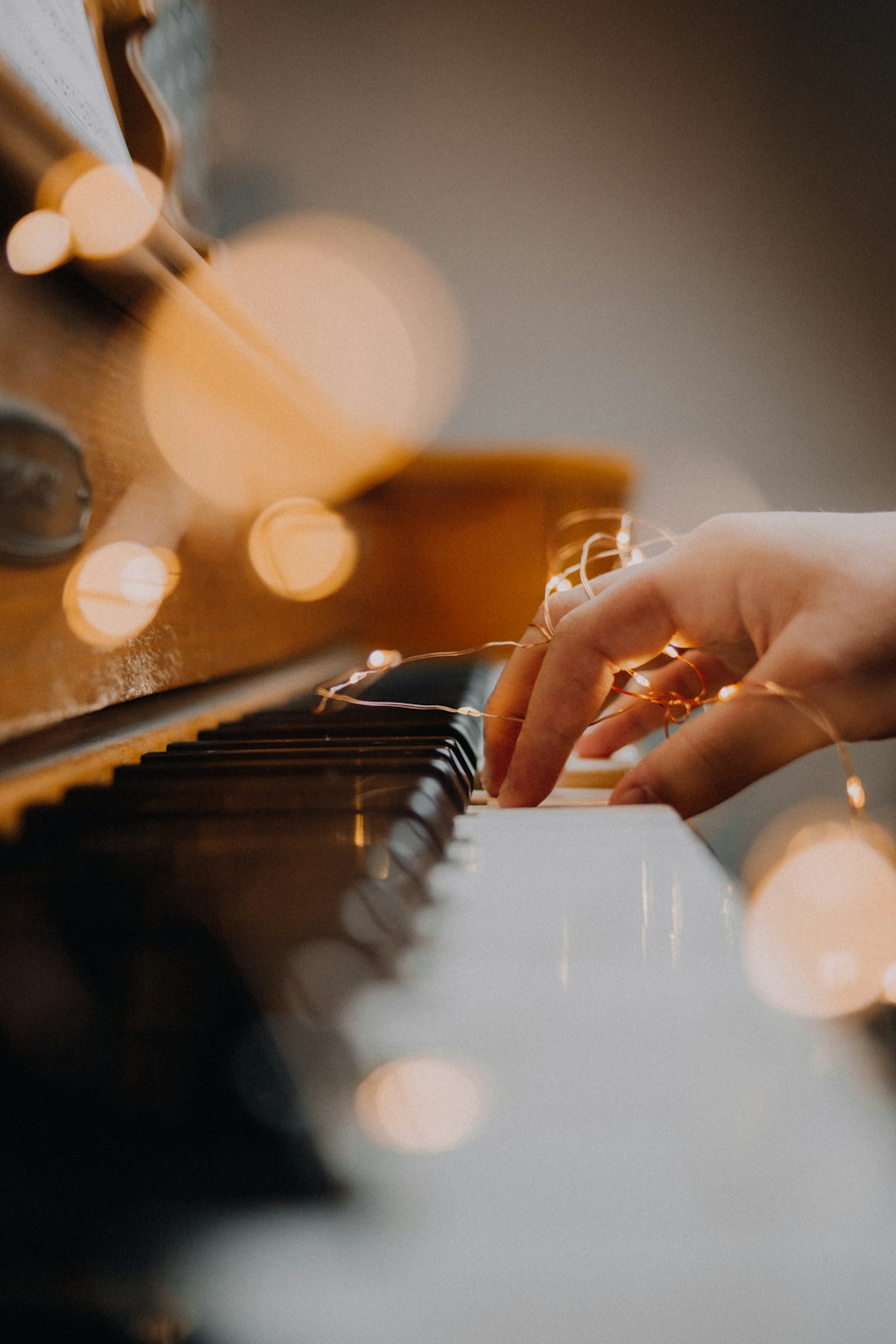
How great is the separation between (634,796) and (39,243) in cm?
51

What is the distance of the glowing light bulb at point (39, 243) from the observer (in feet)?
1.51

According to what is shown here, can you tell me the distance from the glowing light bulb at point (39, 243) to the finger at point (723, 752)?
0.48 m

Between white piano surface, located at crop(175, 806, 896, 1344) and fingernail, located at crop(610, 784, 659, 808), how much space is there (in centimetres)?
29

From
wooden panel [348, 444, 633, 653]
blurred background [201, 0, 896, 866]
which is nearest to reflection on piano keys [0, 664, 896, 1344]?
wooden panel [348, 444, 633, 653]

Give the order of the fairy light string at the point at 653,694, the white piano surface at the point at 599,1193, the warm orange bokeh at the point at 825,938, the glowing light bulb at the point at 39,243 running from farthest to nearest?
the fairy light string at the point at 653,694 → the glowing light bulb at the point at 39,243 → the warm orange bokeh at the point at 825,938 → the white piano surface at the point at 599,1193

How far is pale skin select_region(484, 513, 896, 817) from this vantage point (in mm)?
551

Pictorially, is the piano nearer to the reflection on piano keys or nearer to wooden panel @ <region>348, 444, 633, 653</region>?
the reflection on piano keys

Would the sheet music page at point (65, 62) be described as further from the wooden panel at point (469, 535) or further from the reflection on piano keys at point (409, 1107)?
the wooden panel at point (469, 535)

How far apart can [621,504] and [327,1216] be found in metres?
1.65

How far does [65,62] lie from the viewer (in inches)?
30.7

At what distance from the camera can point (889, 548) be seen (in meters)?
0.56

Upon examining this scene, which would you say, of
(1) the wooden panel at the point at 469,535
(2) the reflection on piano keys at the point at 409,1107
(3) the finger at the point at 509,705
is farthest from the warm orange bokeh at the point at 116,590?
(1) the wooden panel at the point at 469,535

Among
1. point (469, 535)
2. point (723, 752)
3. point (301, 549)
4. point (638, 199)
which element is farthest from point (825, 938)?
point (638, 199)

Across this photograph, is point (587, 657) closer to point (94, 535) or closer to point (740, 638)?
point (740, 638)
